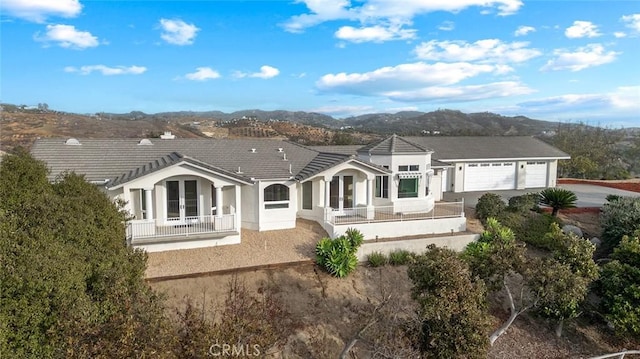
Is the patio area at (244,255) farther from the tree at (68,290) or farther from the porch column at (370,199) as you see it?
the tree at (68,290)

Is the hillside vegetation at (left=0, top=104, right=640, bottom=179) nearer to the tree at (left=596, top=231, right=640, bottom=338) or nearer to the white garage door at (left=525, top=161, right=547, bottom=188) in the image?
the white garage door at (left=525, top=161, right=547, bottom=188)

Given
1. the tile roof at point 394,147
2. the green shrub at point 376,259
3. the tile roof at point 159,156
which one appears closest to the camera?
the green shrub at point 376,259

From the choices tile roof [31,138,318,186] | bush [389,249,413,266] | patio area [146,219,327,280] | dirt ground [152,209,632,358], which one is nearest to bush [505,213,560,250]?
dirt ground [152,209,632,358]

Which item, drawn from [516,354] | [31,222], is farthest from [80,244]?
[516,354]

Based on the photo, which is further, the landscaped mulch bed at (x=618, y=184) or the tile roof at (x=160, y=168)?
the landscaped mulch bed at (x=618, y=184)

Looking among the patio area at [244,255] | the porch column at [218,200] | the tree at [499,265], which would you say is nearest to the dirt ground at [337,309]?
the patio area at [244,255]

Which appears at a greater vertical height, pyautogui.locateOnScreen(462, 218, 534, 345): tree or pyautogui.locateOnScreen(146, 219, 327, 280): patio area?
pyautogui.locateOnScreen(462, 218, 534, 345): tree
